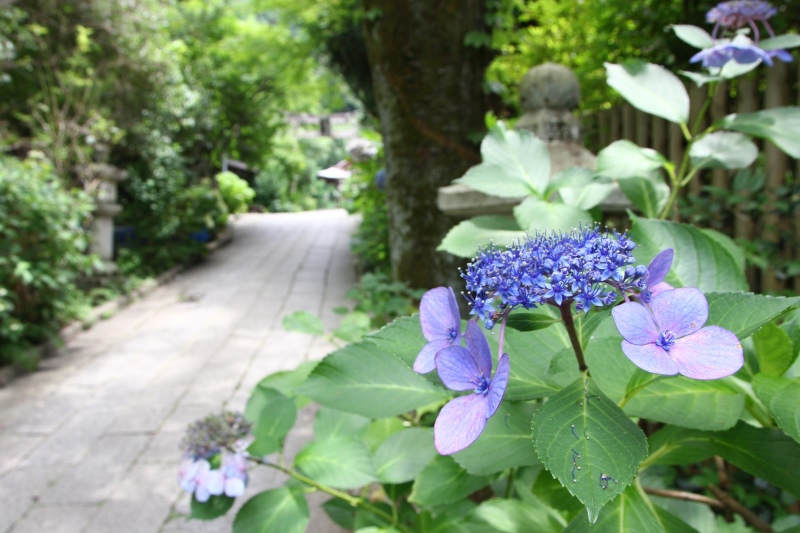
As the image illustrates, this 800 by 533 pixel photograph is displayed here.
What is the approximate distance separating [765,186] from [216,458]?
2.01 metres

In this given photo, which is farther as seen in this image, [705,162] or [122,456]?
[122,456]

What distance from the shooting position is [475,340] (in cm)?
38

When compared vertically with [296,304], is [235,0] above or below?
above

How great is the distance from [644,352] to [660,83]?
0.73 m

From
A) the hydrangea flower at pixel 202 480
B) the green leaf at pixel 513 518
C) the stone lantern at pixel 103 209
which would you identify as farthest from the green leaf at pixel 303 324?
the stone lantern at pixel 103 209

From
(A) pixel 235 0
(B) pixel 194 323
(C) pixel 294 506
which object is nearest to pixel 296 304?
(B) pixel 194 323

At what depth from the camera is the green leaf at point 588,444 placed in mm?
356

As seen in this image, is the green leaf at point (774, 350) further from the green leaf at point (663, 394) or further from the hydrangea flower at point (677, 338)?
the hydrangea flower at point (677, 338)

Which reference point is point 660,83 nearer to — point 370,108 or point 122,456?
point 122,456

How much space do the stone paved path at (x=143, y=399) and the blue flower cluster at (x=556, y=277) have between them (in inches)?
84.4

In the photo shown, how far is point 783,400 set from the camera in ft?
1.55

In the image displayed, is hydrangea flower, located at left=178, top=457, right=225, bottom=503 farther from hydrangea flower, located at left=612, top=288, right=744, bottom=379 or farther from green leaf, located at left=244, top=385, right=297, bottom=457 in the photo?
hydrangea flower, located at left=612, top=288, right=744, bottom=379

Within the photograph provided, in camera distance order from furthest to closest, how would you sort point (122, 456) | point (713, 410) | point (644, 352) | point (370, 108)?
point (370, 108)
point (122, 456)
point (713, 410)
point (644, 352)

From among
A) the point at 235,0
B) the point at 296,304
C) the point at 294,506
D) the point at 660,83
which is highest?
the point at 235,0
